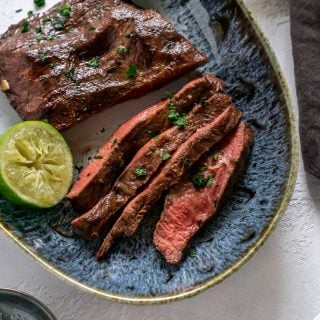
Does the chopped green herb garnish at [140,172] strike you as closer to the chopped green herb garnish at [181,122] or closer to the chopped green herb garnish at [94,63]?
the chopped green herb garnish at [181,122]

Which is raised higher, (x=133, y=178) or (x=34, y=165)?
(x=34, y=165)

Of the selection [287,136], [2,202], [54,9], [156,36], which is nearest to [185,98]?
[156,36]

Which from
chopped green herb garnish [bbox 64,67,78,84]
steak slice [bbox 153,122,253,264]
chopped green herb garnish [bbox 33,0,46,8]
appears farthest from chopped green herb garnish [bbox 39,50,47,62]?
steak slice [bbox 153,122,253,264]

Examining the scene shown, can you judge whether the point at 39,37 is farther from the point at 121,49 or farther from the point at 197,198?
the point at 197,198

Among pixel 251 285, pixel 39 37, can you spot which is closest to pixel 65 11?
pixel 39 37

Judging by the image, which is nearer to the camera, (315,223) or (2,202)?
(2,202)

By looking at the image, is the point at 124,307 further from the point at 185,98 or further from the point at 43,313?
the point at 185,98
